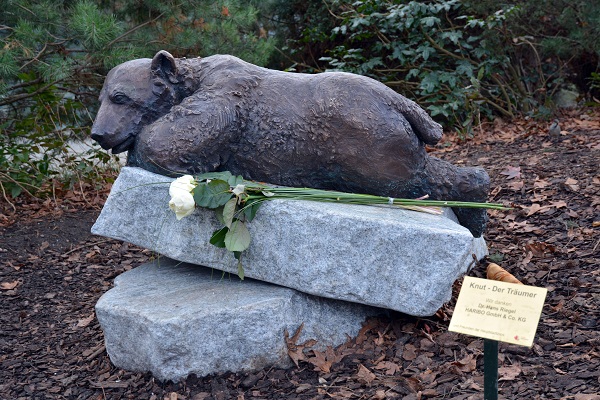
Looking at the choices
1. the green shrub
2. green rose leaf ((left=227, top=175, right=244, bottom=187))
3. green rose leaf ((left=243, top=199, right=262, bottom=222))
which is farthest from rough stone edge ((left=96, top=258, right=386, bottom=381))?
the green shrub

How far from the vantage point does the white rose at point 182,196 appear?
3193 millimetres

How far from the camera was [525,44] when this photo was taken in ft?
26.2

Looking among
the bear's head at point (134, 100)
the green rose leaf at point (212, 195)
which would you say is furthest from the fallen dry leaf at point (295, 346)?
the bear's head at point (134, 100)

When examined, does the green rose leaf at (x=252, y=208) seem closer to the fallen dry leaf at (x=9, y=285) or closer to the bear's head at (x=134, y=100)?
the bear's head at (x=134, y=100)

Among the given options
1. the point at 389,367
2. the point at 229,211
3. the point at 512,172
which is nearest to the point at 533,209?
the point at 512,172

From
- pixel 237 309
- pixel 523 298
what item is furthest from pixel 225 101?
pixel 523 298

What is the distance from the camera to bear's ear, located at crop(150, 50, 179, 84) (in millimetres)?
3631

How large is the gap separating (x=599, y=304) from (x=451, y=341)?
0.82 m

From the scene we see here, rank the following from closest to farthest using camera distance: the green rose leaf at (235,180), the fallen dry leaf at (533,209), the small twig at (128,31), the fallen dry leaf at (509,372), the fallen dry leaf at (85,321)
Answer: the fallen dry leaf at (509,372), the green rose leaf at (235,180), the fallen dry leaf at (85,321), the fallen dry leaf at (533,209), the small twig at (128,31)

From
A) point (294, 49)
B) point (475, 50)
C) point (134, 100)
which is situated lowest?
point (294, 49)

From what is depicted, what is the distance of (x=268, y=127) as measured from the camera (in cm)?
362

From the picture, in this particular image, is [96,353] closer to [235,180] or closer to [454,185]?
[235,180]

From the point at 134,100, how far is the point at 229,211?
2.91ft

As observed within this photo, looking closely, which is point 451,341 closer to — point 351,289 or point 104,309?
point 351,289
